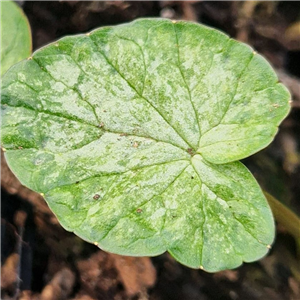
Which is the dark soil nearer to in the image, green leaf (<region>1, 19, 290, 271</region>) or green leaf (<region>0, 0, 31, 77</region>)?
green leaf (<region>0, 0, 31, 77</region>)

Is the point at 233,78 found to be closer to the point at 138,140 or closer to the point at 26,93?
the point at 138,140

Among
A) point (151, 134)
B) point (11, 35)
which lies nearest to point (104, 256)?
point (151, 134)

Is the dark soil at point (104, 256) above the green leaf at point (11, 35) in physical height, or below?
below

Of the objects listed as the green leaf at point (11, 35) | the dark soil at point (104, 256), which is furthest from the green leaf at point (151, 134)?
the dark soil at point (104, 256)

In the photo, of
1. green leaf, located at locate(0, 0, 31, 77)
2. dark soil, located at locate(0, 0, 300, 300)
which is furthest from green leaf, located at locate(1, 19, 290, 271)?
dark soil, located at locate(0, 0, 300, 300)

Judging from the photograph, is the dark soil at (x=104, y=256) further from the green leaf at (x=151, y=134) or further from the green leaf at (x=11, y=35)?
the green leaf at (x=151, y=134)

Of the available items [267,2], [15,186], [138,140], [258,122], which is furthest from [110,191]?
[267,2]
